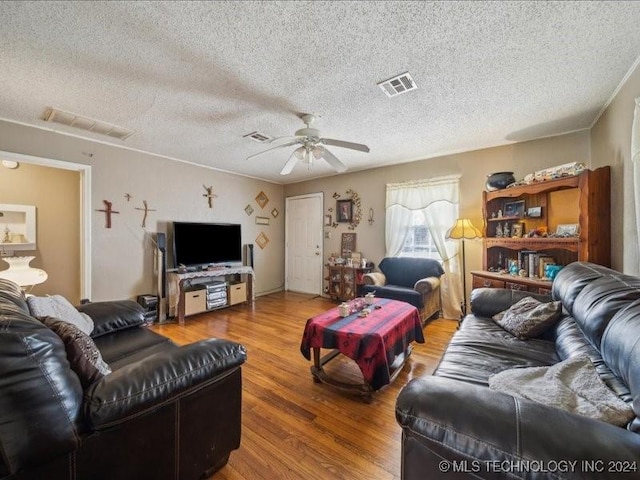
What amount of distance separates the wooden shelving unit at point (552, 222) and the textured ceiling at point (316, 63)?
2.25ft

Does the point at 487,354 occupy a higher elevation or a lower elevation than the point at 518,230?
lower

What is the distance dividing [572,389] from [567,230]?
105 inches

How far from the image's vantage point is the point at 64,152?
3184mm

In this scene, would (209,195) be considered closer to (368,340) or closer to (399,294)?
(399,294)

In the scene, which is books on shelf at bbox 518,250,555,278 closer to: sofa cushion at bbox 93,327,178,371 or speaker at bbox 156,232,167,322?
sofa cushion at bbox 93,327,178,371

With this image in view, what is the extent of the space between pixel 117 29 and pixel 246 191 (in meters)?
3.70

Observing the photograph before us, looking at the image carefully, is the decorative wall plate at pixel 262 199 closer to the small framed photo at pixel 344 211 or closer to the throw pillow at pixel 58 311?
the small framed photo at pixel 344 211

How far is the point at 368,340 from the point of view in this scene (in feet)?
6.46

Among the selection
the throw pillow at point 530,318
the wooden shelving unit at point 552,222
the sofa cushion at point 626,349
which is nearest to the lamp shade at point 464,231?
the wooden shelving unit at point 552,222

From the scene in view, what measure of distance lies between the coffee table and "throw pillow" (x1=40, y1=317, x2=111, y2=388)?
54.5 inches

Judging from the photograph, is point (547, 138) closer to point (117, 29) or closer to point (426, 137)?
point (426, 137)

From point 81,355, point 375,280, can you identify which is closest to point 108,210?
point 81,355

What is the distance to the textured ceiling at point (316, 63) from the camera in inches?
57.9

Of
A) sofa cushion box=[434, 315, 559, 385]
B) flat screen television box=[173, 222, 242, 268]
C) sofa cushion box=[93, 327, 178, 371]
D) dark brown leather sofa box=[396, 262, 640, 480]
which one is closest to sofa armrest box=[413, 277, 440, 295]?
sofa cushion box=[434, 315, 559, 385]
